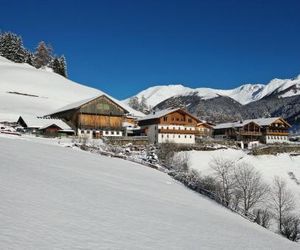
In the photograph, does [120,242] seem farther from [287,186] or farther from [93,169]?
[287,186]

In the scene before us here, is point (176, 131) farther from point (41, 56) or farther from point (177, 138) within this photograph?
point (41, 56)

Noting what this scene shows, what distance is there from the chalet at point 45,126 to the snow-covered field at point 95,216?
4227 centimetres

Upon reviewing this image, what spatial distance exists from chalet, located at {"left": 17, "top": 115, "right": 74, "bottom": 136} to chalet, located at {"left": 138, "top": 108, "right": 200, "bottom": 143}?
1641 centimetres

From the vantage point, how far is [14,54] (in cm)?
15838

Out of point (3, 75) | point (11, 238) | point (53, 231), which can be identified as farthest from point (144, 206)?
point (3, 75)

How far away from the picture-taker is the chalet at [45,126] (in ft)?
227

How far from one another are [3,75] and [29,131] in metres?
71.7

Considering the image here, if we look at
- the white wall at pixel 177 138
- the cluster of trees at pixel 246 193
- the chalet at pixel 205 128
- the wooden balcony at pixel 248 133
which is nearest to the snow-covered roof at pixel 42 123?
the white wall at pixel 177 138

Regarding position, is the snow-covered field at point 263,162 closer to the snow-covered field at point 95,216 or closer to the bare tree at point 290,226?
the bare tree at point 290,226

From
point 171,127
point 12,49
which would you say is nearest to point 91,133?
point 171,127

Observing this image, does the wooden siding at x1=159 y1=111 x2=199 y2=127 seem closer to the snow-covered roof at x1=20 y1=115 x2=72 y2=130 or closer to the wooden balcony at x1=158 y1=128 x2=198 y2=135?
the wooden balcony at x1=158 y1=128 x2=198 y2=135

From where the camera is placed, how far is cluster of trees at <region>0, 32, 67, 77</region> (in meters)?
157

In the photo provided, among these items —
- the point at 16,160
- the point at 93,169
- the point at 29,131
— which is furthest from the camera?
the point at 29,131

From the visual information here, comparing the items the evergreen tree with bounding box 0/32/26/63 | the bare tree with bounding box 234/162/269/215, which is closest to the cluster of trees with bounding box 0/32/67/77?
the evergreen tree with bounding box 0/32/26/63
